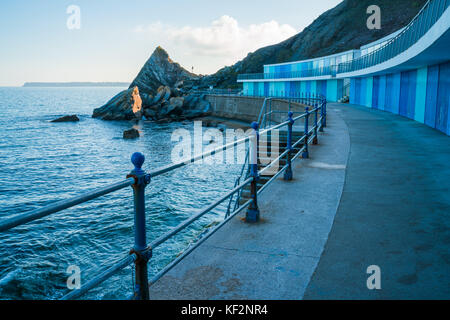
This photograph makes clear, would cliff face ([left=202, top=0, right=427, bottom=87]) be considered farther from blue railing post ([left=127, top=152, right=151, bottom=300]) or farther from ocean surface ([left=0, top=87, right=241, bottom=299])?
blue railing post ([left=127, top=152, right=151, bottom=300])

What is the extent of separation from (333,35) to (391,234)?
9055 centimetres

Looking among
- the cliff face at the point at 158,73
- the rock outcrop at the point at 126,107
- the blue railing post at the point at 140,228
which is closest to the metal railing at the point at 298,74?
the rock outcrop at the point at 126,107

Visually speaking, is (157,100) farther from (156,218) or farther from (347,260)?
(347,260)

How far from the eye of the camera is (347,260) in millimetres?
4129

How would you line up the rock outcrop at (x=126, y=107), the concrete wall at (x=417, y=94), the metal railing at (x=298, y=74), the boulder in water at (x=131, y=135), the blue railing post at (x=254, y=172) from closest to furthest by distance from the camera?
the blue railing post at (x=254, y=172)
the concrete wall at (x=417, y=94)
the boulder in water at (x=131, y=135)
the metal railing at (x=298, y=74)
the rock outcrop at (x=126, y=107)

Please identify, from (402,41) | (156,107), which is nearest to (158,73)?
(156,107)

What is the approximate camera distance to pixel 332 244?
4582mm

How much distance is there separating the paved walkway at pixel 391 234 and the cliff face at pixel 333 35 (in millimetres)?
69729

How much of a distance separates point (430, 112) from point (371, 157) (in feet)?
36.0

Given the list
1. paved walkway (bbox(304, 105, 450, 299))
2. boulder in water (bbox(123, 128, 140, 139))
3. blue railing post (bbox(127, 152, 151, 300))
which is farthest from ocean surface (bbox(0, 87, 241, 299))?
blue railing post (bbox(127, 152, 151, 300))

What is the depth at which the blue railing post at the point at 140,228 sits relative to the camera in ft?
8.86

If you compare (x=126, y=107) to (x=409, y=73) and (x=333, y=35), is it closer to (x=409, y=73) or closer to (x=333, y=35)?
(x=333, y=35)

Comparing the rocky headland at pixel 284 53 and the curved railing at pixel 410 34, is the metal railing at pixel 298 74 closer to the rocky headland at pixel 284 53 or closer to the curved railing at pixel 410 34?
the rocky headland at pixel 284 53

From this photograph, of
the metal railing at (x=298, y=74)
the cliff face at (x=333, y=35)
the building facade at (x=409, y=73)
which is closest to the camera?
the building facade at (x=409, y=73)
